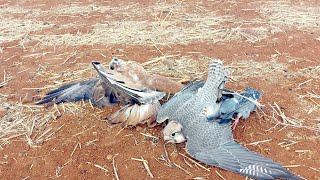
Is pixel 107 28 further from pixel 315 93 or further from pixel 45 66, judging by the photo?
pixel 315 93

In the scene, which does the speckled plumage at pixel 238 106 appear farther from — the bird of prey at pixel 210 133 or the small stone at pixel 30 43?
the small stone at pixel 30 43

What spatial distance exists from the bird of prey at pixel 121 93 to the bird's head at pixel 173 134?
32 cm

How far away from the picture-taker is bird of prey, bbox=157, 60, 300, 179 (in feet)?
10.9

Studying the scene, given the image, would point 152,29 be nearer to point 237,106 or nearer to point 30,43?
point 30,43

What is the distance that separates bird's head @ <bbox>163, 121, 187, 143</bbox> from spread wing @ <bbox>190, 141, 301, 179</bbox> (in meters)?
0.25

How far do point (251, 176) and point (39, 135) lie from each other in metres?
2.10

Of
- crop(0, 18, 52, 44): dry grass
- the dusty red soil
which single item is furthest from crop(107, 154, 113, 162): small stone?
crop(0, 18, 52, 44): dry grass

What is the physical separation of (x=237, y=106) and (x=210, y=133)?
0.46 m

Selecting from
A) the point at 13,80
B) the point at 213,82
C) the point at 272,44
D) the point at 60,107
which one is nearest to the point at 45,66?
the point at 13,80

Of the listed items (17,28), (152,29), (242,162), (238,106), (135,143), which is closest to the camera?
(242,162)

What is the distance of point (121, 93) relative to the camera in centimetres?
407

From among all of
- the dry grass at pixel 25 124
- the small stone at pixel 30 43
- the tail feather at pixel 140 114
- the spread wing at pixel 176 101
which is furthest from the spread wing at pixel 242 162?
the small stone at pixel 30 43

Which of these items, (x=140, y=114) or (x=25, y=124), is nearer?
(x=140, y=114)

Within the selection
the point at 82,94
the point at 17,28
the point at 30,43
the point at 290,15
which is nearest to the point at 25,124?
the point at 82,94
